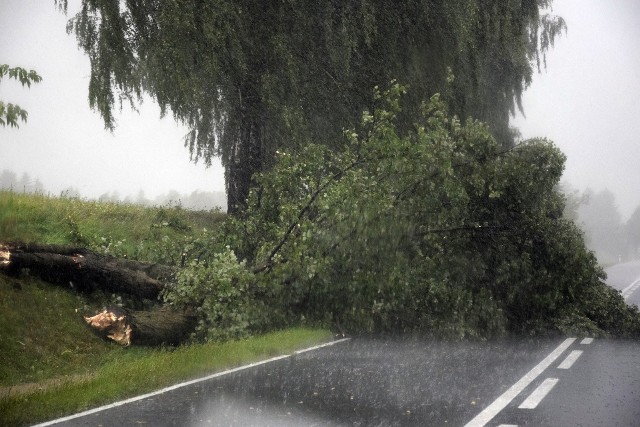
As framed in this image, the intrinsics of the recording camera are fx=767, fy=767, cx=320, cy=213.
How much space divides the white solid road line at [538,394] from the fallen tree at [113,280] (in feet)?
18.0

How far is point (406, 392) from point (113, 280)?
6.01m

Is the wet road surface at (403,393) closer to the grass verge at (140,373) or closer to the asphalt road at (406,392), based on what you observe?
the asphalt road at (406,392)

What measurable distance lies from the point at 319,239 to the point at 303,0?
17.6 ft

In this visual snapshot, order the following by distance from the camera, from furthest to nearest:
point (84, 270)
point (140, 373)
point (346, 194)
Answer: point (346, 194), point (84, 270), point (140, 373)

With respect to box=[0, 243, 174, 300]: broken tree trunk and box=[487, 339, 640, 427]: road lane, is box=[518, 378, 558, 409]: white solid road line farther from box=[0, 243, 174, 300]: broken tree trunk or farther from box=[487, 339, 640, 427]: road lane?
box=[0, 243, 174, 300]: broken tree trunk

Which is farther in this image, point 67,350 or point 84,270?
point 84,270

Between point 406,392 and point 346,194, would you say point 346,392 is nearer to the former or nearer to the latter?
point 406,392

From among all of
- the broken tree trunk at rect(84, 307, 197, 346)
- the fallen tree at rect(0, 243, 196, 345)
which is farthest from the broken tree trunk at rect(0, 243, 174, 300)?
the broken tree trunk at rect(84, 307, 197, 346)

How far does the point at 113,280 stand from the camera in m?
12.2

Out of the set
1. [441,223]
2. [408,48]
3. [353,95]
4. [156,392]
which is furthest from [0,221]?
[408,48]

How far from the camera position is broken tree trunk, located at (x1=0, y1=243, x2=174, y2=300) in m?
11.9

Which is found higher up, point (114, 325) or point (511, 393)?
point (114, 325)

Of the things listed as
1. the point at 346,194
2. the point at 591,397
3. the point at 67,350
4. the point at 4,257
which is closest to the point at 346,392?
the point at 591,397

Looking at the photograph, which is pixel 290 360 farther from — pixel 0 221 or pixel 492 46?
pixel 492 46
